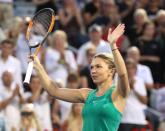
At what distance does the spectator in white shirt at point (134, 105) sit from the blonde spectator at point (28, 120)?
1986 mm

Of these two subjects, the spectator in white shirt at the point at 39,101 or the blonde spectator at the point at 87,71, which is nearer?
the spectator in white shirt at the point at 39,101

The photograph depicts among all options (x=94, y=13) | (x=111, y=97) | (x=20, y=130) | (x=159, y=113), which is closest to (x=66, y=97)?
(x=111, y=97)

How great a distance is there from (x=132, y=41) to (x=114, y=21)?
65 cm

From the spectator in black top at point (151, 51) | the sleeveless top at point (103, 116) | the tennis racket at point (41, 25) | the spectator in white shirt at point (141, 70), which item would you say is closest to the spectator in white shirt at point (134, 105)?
the spectator in white shirt at point (141, 70)

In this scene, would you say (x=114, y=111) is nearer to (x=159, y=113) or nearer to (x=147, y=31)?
(x=159, y=113)

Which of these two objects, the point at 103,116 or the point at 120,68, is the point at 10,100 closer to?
the point at 103,116

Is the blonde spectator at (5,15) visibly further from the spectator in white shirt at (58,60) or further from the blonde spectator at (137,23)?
the blonde spectator at (137,23)

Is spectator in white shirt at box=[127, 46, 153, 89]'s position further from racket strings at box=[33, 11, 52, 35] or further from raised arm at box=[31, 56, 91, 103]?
raised arm at box=[31, 56, 91, 103]

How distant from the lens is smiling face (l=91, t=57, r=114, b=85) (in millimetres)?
6793

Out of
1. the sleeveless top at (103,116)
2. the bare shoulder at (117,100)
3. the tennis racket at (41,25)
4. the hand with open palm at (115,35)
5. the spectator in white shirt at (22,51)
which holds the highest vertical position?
the tennis racket at (41,25)

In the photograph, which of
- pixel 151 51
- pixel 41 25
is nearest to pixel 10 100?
pixel 151 51

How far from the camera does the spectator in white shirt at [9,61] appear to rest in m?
12.7

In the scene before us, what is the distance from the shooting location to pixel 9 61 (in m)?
12.8

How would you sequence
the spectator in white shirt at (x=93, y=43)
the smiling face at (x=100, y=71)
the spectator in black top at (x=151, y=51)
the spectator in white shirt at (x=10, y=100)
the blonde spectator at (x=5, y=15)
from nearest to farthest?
the smiling face at (x=100, y=71)
the spectator in white shirt at (x=10, y=100)
the spectator in white shirt at (x=93, y=43)
the blonde spectator at (x=5, y=15)
the spectator in black top at (x=151, y=51)
